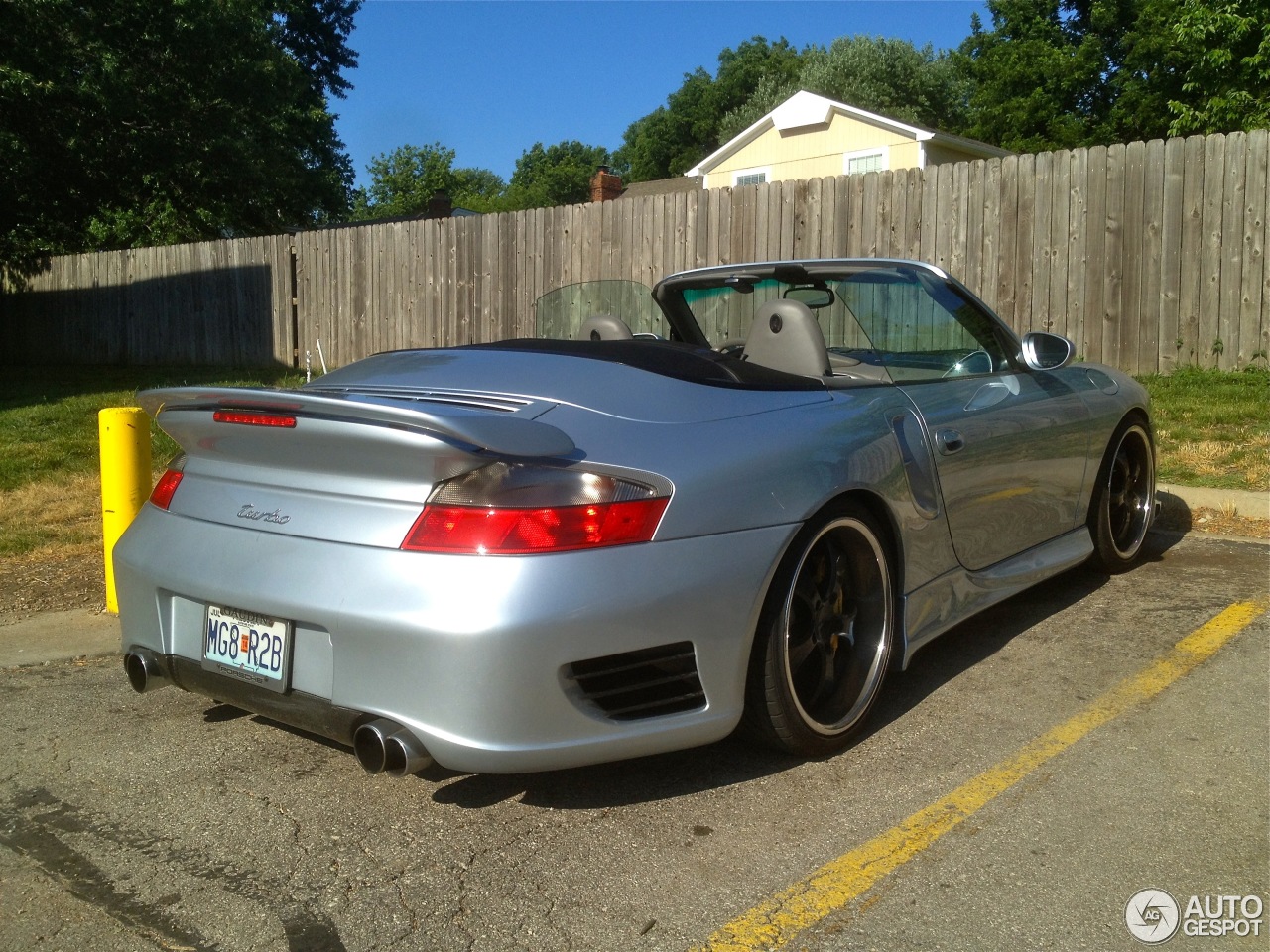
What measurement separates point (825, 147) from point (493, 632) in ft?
89.7

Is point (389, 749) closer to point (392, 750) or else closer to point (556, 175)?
point (392, 750)

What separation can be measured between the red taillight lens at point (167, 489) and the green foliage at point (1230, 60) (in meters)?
22.1

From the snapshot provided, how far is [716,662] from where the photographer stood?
294cm

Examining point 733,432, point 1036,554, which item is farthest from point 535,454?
point 1036,554

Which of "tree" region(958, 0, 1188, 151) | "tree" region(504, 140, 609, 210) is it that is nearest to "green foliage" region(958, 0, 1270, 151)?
"tree" region(958, 0, 1188, 151)

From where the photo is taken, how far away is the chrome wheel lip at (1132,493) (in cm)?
539

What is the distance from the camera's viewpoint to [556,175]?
9506cm

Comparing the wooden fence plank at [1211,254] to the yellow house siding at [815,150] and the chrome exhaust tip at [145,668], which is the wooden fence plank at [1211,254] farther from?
the yellow house siding at [815,150]

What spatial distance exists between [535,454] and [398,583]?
0.43 m

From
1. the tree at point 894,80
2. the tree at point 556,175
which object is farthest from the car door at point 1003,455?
the tree at point 556,175

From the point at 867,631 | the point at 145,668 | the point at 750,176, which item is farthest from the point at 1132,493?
the point at 750,176

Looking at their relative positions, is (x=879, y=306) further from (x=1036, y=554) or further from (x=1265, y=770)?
(x=1265, y=770)

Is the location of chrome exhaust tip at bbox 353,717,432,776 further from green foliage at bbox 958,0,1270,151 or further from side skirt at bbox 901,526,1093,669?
green foliage at bbox 958,0,1270,151

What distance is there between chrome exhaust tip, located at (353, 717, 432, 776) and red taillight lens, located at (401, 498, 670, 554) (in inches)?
16.6
